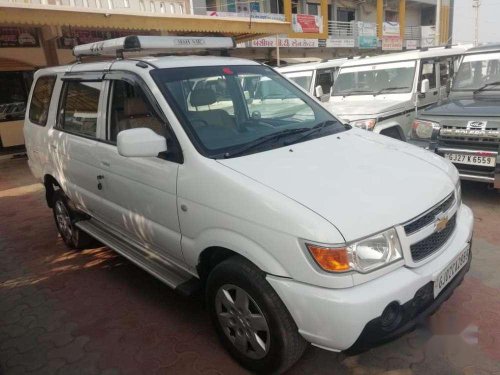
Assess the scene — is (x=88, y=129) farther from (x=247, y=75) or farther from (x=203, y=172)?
(x=203, y=172)

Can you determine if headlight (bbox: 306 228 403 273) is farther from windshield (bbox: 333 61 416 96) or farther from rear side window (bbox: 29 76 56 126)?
windshield (bbox: 333 61 416 96)

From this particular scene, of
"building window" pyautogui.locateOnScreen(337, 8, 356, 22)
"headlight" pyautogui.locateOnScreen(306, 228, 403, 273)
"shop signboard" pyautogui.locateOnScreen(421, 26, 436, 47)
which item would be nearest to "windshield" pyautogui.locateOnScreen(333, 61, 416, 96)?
"headlight" pyautogui.locateOnScreen(306, 228, 403, 273)

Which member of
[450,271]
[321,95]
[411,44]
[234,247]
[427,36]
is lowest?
[450,271]

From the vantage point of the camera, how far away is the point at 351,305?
1904 mm

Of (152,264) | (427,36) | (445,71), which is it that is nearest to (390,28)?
(427,36)

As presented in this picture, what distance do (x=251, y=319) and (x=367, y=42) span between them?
27.1m

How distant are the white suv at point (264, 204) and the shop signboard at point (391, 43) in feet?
88.1

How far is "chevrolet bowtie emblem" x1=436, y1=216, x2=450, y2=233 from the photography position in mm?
2320

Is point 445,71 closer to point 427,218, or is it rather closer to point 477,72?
point 477,72

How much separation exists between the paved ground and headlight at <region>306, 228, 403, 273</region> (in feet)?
2.93

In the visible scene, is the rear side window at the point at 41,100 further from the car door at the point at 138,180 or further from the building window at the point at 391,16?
the building window at the point at 391,16

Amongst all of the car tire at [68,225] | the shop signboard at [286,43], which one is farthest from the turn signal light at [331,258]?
the shop signboard at [286,43]

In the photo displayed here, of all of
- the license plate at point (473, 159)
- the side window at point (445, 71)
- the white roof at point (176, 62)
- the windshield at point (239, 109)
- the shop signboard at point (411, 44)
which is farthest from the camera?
the shop signboard at point (411, 44)

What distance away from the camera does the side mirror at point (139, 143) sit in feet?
8.19
